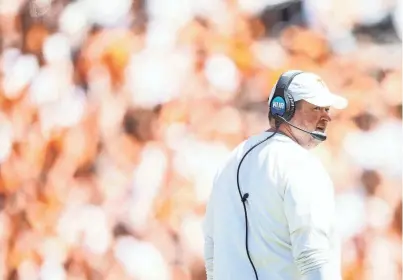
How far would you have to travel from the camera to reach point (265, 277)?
2.88m

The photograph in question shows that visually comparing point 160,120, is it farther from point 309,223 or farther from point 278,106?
point 309,223

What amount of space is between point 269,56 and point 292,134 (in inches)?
51.9

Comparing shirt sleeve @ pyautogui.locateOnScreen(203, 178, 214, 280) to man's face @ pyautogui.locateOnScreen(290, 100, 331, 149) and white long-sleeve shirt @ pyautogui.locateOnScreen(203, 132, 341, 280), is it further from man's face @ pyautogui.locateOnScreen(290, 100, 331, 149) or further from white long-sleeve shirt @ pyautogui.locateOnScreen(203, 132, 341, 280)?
man's face @ pyautogui.locateOnScreen(290, 100, 331, 149)

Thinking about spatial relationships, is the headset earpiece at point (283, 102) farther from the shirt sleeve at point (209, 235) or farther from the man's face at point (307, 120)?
the shirt sleeve at point (209, 235)

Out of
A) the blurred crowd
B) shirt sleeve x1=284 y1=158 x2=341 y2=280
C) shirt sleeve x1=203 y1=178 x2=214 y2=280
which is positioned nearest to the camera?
shirt sleeve x1=284 y1=158 x2=341 y2=280

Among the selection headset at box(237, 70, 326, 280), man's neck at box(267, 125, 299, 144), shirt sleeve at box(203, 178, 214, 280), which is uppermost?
headset at box(237, 70, 326, 280)

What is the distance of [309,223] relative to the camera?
2771 mm

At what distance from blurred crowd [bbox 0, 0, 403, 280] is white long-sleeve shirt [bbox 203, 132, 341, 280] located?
1.19 m

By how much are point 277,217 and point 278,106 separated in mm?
379

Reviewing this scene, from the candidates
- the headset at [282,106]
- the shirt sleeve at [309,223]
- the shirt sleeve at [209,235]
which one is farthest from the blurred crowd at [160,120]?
the shirt sleeve at [309,223]

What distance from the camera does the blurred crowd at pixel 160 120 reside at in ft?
13.4

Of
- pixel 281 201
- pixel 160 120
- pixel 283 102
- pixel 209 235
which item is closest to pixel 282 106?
pixel 283 102

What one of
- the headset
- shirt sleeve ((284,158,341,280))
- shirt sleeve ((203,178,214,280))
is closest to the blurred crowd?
shirt sleeve ((203,178,214,280))

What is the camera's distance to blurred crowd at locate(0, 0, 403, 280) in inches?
161
